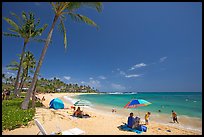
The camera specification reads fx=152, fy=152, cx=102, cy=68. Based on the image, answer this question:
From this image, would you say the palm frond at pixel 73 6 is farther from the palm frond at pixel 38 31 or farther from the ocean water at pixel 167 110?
the ocean water at pixel 167 110

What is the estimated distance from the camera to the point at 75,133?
6707 millimetres

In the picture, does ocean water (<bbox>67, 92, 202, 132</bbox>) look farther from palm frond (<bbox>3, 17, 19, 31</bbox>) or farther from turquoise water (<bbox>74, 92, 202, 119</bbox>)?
palm frond (<bbox>3, 17, 19, 31</bbox>)

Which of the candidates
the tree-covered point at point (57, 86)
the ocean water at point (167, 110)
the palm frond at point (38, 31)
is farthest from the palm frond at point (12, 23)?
the tree-covered point at point (57, 86)

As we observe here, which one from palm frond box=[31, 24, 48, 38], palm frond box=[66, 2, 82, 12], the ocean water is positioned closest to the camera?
palm frond box=[66, 2, 82, 12]

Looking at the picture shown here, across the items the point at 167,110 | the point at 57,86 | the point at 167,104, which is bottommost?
the point at 167,110

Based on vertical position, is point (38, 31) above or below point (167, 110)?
above

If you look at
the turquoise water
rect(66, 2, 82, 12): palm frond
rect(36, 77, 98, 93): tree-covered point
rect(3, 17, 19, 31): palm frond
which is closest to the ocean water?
the turquoise water

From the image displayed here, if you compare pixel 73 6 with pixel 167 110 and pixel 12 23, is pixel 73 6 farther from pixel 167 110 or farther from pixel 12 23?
pixel 167 110

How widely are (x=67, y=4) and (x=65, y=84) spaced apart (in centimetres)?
9888

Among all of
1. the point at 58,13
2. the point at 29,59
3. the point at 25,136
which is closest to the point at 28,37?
the point at 58,13

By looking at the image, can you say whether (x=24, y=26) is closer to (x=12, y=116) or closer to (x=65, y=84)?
(x=12, y=116)

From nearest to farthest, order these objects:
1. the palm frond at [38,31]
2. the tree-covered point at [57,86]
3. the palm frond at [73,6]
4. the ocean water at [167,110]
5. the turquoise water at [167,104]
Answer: the palm frond at [73,6] → the ocean water at [167,110] → the palm frond at [38,31] → the turquoise water at [167,104] → the tree-covered point at [57,86]

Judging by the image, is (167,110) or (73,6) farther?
(167,110)

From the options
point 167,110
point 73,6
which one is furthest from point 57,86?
point 73,6
